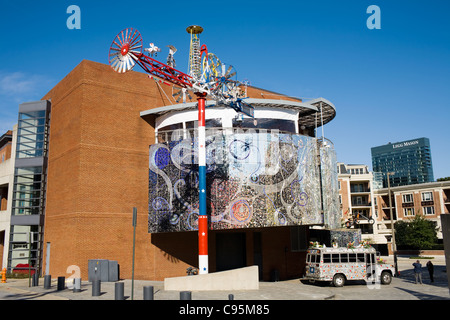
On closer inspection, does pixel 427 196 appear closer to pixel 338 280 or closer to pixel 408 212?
pixel 408 212

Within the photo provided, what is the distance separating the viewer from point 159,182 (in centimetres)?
2861

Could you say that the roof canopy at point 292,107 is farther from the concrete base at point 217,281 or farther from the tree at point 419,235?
the tree at point 419,235

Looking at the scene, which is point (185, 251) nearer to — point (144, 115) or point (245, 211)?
point (245, 211)

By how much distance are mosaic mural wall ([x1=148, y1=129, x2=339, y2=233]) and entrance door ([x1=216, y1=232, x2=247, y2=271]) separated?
20.6ft

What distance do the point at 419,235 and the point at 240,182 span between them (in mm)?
49009

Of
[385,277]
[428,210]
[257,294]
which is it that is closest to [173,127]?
[257,294]

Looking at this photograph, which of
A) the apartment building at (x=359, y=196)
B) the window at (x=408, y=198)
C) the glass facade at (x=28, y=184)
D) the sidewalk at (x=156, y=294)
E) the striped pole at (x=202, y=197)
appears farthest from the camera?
the window at (x=408, y=198)

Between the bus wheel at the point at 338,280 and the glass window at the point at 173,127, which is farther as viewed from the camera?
the glass window at the point at 173,127

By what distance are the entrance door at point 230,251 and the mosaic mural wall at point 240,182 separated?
6266 mm

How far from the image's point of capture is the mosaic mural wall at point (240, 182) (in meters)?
26.2

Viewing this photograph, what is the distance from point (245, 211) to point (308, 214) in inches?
185

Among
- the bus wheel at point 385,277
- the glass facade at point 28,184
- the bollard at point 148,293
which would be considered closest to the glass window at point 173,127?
the glass facade at point 28,184

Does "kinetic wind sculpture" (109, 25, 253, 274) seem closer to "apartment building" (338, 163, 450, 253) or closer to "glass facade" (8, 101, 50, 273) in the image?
"glass facade" (8, 101, 50, 273)
